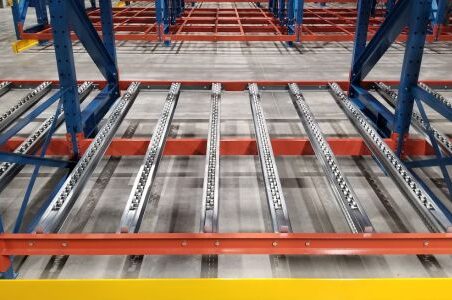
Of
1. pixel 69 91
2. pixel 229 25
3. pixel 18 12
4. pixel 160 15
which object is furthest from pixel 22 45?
pixel 69 91

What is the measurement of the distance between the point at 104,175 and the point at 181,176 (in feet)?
2.66

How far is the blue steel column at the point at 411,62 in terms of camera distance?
11.7ft

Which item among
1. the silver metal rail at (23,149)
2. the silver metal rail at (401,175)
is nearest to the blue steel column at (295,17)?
the silver metal rail at (401,175)

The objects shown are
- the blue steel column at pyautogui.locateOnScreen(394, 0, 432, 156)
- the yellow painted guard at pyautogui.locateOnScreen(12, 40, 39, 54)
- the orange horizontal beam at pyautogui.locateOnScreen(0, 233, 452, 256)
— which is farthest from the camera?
the yellow painted guard at pyautogui.locateOnScreen(12, 40, 39, 54)


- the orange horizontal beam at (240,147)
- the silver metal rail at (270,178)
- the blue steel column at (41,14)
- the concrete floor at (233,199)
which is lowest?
the concrete floor at (233,199)

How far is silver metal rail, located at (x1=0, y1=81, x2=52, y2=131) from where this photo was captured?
182 inches

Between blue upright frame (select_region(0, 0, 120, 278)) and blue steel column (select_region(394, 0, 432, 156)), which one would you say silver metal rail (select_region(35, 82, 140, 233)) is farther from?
blue steel column (select_region(394, 0, 432, 156))

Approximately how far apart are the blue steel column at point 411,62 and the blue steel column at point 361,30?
151 cm

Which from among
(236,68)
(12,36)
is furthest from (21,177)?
(12,36)

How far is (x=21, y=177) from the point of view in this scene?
4.18m

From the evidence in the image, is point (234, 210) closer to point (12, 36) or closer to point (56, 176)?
point (56, 176)

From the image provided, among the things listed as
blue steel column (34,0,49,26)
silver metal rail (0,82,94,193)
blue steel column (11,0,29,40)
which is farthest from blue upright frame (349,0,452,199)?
blue steel column (34,0,49,26)

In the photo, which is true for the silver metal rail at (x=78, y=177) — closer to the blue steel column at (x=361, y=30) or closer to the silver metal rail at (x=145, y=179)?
the silver metal rail at (x=145, y=179)

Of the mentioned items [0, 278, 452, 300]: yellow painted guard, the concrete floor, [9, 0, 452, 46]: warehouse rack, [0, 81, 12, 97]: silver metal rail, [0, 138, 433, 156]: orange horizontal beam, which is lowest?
the concrete floor
